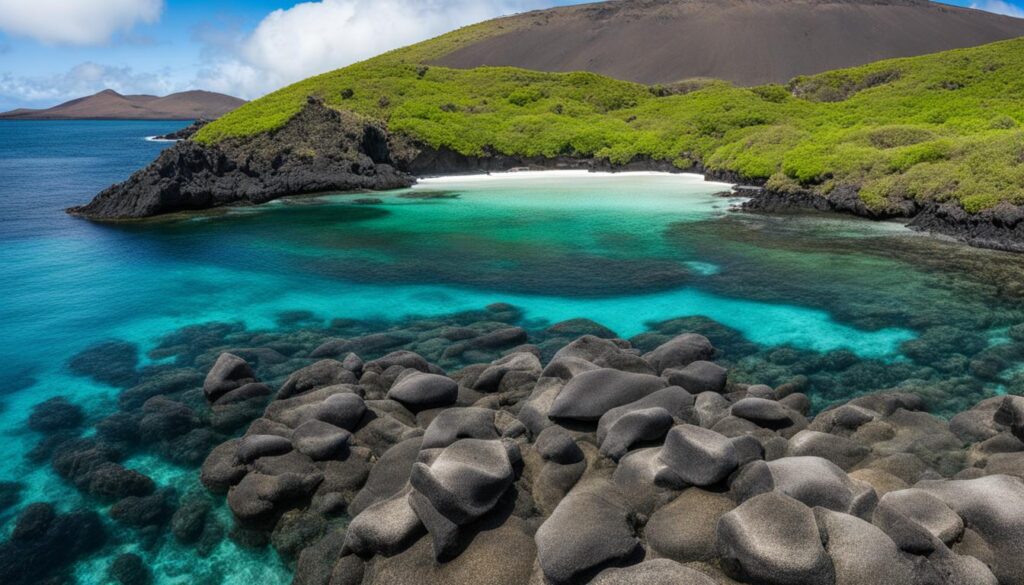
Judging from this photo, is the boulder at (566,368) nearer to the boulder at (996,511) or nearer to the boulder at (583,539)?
the boulder at (583,539)

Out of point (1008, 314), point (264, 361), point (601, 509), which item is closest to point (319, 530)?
point (601, 509)

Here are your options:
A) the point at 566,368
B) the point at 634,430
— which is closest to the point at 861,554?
the point at 634,430

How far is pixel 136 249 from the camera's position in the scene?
35281 millimetres

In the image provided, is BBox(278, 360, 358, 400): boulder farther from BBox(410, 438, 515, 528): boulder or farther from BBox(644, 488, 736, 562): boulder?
BBox(644, 488, 736, 562): boulder

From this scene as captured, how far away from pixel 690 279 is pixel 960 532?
18.4 meters

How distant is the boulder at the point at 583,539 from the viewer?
8.05 metres

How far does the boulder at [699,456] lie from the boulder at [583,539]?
1.21m

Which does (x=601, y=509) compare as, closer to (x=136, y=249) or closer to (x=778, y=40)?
(x=136, y=249)

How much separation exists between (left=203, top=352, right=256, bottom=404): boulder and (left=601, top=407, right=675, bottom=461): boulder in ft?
31.5

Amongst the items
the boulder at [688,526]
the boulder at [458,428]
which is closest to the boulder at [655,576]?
the boulder at [688,526]

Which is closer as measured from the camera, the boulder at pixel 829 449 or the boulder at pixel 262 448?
the boulder at pixel 829 449

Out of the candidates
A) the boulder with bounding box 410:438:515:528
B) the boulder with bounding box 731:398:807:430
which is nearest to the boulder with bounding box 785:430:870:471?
the boulder with bounding box 731:398:807:430

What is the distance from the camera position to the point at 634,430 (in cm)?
1113

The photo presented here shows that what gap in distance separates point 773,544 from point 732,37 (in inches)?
6378
